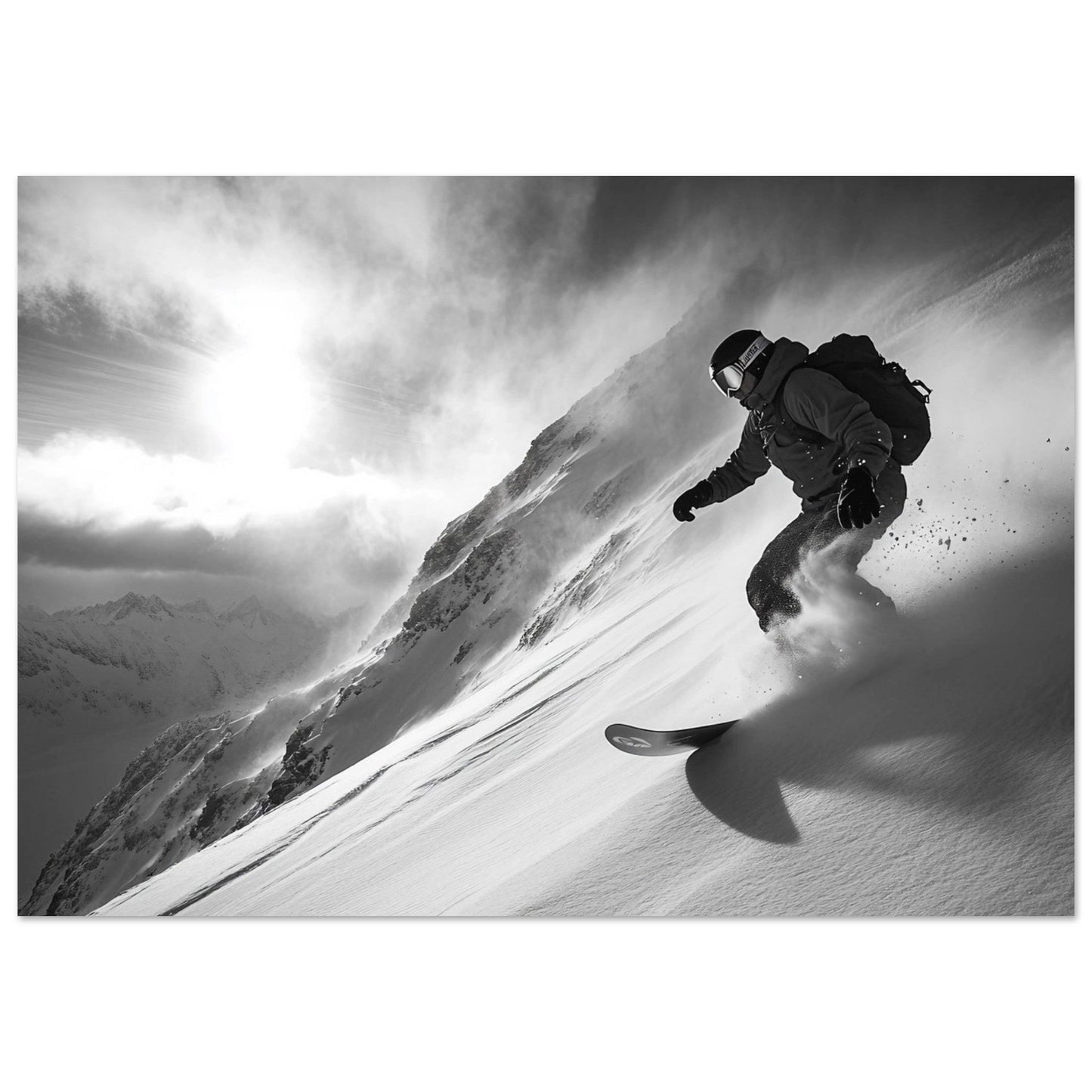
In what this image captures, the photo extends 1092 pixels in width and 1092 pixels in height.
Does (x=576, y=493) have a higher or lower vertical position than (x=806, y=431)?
higher

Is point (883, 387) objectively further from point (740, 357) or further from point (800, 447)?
point (740, 357)

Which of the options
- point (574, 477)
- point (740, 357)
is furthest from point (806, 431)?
point (574, 477)

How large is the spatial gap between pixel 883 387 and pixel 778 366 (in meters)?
0.31

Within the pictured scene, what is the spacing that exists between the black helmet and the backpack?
154 mm

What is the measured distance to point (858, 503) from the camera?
5.82 ft

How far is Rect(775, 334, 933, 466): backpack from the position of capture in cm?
206

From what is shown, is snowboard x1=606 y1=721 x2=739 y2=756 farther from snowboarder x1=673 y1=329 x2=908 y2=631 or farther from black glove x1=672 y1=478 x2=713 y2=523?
black glove x1=672 y1=478 x2=713 y2=523

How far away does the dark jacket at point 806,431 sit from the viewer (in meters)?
1.87
